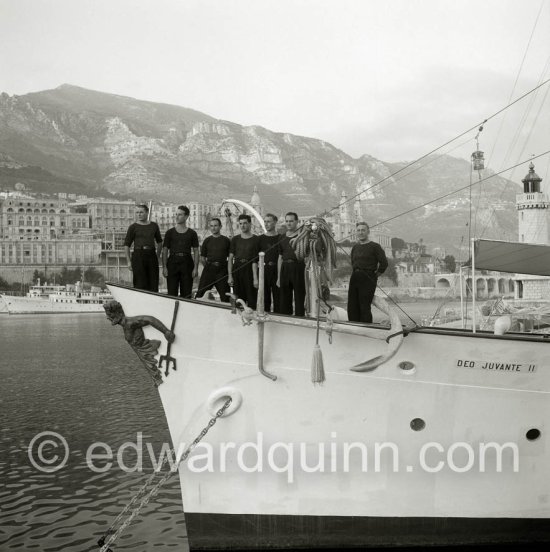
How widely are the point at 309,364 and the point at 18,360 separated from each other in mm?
25567

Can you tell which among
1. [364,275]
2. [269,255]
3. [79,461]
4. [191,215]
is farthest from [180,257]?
[191,215]

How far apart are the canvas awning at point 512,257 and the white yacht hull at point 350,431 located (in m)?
1.54

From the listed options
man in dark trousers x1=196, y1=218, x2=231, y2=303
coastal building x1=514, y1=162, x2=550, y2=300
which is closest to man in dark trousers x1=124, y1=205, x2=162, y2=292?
man in dark trousers x1=196, y1=218, x2=231, y2=303

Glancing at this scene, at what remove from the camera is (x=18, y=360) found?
2856 centimetres

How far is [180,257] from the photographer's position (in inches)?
288

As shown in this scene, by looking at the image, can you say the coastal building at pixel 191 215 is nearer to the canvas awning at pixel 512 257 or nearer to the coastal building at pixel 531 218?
the coastal building at pixel 531 218

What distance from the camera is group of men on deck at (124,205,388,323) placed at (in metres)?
6.82

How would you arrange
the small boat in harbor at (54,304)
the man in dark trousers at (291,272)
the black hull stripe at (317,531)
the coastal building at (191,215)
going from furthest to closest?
1. the coastal building at (191,215)
2. the small boat in harbor at (54,304)
3. the man in dark trousers at (291,272)
4. the black hull stripe at (317,531)

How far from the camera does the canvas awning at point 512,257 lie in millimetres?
7344

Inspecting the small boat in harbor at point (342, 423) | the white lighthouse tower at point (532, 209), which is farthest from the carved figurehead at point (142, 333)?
the white lighthouse tower at point (532, 209)

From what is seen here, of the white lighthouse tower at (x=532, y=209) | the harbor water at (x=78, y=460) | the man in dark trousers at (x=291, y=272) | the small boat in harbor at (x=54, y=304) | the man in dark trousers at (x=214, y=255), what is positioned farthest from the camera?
Answer: the small boat in harbor at (x=54, y=304)

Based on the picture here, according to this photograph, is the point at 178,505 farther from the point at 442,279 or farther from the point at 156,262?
the point at 442,279


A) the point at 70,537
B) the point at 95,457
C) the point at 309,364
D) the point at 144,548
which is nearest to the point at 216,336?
the point at 309,364

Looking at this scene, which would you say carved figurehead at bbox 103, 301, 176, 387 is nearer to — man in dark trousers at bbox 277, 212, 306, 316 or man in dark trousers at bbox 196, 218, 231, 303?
man in dark trousers at bbox 196, 218, 231, 303
